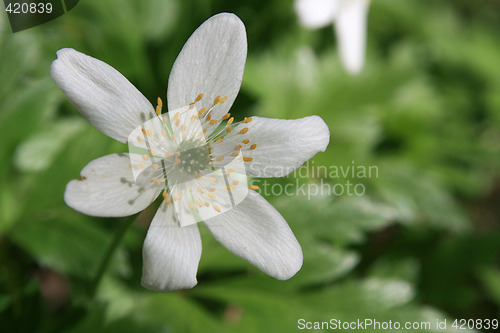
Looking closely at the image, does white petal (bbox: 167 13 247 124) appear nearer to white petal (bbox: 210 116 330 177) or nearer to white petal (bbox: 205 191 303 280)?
white petal (bbox: 210 116 330 177)

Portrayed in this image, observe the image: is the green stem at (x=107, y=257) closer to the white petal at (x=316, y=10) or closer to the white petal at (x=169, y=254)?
the white petal at (x=169, y=254)

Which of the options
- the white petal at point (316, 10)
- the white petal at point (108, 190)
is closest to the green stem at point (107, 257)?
the white petal at point (108, 190)

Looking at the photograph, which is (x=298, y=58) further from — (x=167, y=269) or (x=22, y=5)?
(x=167, y=269)

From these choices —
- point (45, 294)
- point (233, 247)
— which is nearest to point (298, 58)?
point (233, 247)

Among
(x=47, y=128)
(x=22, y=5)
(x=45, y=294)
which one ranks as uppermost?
(x=22, y=5)

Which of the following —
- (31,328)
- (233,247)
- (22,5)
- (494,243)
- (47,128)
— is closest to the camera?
(233,247)

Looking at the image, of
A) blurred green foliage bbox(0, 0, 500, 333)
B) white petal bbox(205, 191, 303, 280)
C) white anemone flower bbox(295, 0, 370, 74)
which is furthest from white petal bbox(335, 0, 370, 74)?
white petal bbox(205, 191, 303, 280)

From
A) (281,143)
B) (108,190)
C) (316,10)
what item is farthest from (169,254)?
(316,10)
